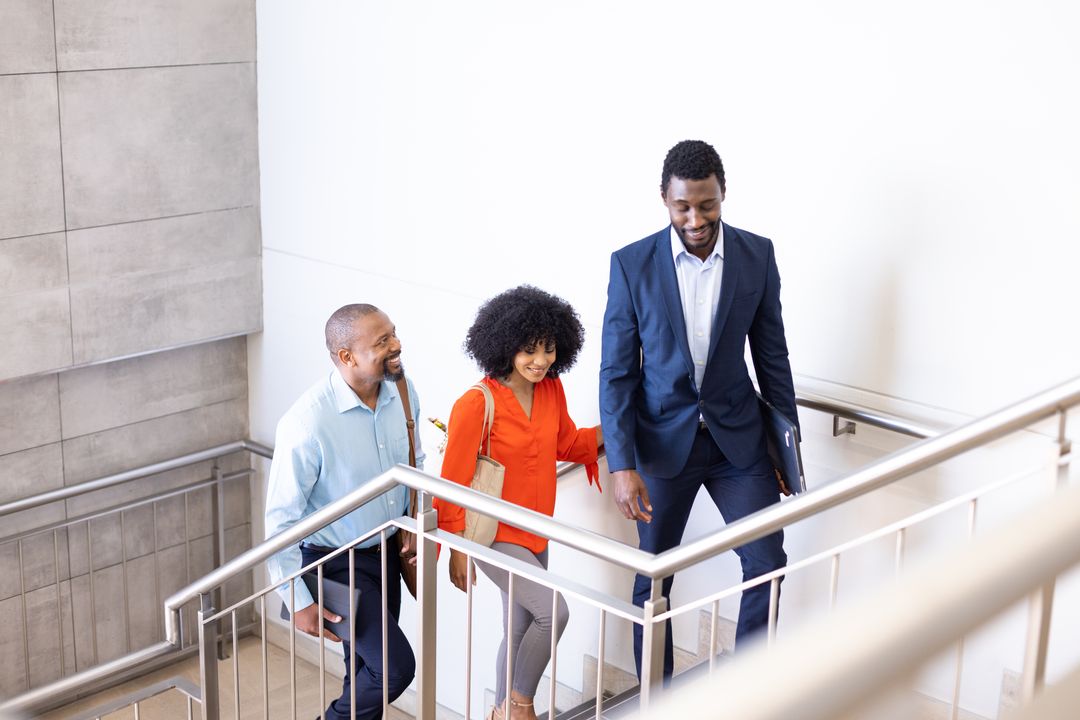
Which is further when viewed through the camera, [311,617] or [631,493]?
[631,493]

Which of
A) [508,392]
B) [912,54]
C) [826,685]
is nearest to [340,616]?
[508,392]

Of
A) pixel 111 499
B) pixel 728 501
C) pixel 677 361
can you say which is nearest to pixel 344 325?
pixel 677 361

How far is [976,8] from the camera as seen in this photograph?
3691mm

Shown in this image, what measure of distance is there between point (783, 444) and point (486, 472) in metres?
0.97

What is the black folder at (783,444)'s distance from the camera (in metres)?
3.93

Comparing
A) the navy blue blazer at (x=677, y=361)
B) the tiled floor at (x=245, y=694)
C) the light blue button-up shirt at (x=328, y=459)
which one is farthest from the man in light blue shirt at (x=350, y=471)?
the tiled floor at (x=245, y=694)

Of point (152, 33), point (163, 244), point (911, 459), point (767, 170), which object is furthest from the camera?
point (163, 244)

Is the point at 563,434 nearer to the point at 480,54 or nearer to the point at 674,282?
the point at 674,282

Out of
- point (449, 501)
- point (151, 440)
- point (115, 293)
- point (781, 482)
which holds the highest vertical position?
point (449, 501)

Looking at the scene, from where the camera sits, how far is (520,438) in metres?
3.84

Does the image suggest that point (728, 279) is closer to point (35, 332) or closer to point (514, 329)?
point (514, 329)

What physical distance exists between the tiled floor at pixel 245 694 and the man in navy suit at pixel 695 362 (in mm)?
2768

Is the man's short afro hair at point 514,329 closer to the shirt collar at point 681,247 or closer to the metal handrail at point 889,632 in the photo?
the shirt collar at point 681,247

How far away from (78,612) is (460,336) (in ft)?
8.92
